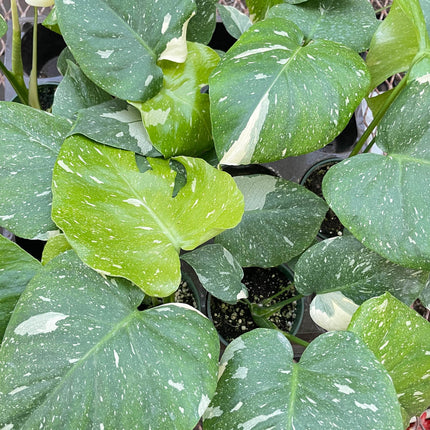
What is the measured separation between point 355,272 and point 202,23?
450mm

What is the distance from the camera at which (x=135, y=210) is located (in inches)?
23.3

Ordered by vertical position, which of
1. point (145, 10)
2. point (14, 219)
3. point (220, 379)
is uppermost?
point (145, 10)

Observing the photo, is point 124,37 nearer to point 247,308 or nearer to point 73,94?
point 73,94

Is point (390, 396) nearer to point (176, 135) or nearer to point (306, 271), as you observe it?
point (306, 271)

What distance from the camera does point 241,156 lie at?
55 centimetres

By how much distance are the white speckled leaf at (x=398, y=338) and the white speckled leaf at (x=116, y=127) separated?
1.12 feet

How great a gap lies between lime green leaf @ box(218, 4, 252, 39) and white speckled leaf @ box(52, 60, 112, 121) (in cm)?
24

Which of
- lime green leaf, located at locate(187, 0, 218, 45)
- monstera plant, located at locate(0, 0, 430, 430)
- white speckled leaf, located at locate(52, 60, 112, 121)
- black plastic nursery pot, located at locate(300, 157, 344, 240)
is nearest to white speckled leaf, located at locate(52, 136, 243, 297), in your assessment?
monstera plant, located at locate(0, 0, 430, 430)

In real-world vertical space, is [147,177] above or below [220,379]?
above

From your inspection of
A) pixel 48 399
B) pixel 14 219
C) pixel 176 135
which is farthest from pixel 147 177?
pixel 48 399

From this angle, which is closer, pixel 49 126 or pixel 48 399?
pixel 48 399

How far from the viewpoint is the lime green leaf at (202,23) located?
0.74m

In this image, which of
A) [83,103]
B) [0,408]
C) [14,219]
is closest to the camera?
[0,408]

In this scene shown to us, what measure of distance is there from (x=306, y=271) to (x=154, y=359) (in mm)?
257
